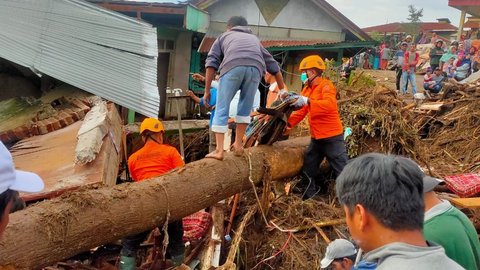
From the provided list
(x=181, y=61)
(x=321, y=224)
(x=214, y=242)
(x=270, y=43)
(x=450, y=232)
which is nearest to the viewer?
(x=450, y=232)

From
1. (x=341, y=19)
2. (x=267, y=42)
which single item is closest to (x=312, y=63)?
(x=267, y=42)

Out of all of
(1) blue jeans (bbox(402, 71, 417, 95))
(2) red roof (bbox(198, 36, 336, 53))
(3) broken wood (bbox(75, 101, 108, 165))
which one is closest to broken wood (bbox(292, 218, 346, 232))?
(3) broken wood (bbox(75, 101, 108, 165))

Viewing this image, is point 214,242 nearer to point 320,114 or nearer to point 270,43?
point 320,114

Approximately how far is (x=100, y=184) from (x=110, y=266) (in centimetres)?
134

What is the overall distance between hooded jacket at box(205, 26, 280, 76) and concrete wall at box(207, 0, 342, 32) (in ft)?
27.8

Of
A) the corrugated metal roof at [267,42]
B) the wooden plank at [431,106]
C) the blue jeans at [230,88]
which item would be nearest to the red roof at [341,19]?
the corrugated metal roof at [267,42]

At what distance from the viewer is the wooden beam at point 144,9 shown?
978cm

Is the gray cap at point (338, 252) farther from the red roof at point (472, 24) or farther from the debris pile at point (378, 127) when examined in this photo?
the red roof at point (472, 24)

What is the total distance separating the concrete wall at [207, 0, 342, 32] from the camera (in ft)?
43.2

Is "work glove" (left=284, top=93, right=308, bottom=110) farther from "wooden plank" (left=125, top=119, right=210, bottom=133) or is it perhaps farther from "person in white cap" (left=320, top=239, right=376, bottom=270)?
"wooden plank" (left=125, top=119, right=210, bottom=133)

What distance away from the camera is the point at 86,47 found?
21.0 ft

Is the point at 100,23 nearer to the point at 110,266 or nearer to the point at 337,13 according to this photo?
the point at 110,266

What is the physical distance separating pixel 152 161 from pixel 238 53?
56.4 inches

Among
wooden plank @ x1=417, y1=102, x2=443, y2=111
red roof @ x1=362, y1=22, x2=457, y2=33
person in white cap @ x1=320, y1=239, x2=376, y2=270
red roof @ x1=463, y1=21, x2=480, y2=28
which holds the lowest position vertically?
person in white cap @ x1=320, y1=239, x2=376, y2=270
